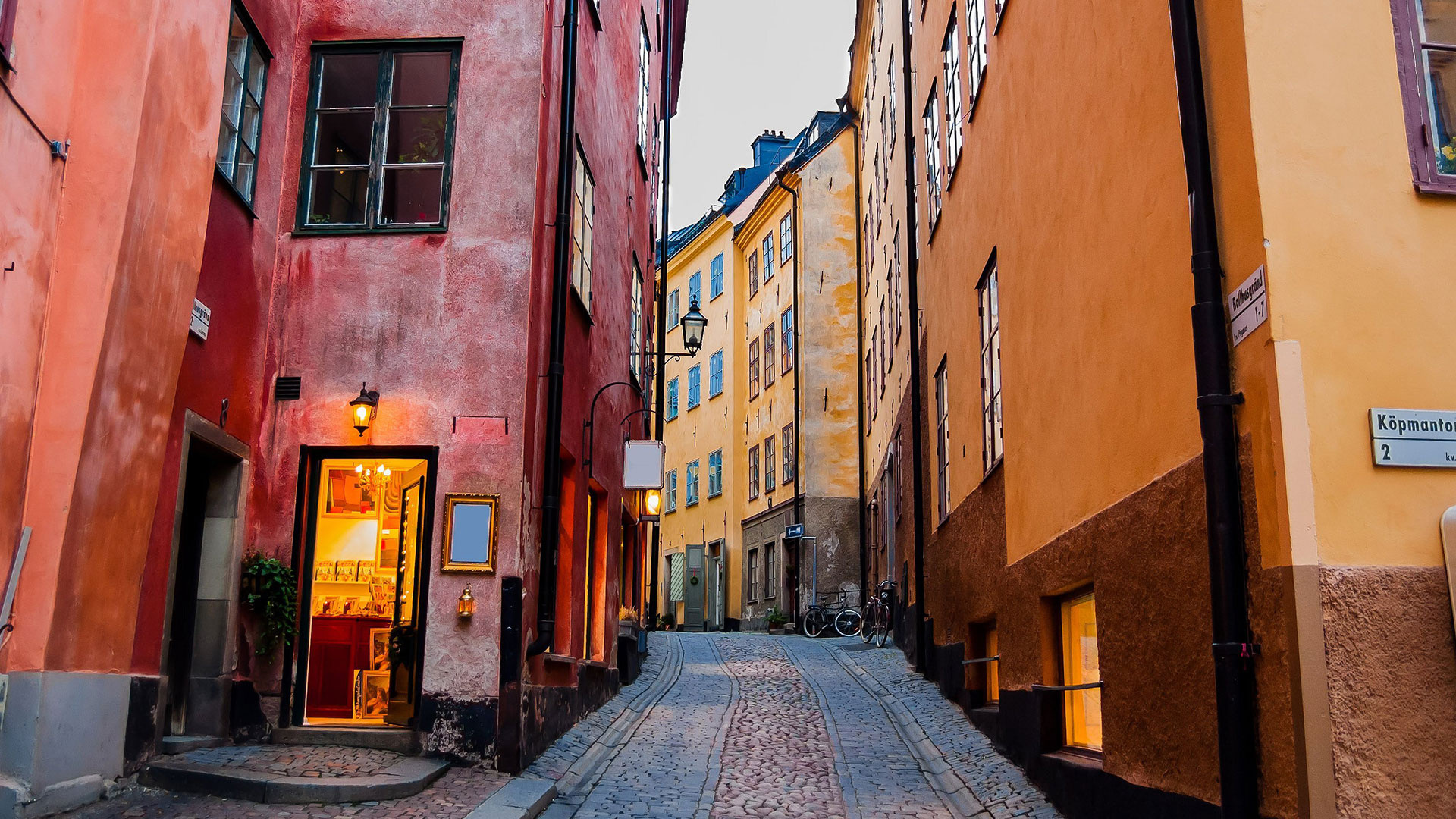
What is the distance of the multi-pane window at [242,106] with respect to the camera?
8.99 meters

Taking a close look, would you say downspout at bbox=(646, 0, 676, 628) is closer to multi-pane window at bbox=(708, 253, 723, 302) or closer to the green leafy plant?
the green leafy plant

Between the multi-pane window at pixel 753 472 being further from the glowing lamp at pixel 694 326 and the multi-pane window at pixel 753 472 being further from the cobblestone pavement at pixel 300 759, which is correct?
the cobblestone pavement at pixel 300 759

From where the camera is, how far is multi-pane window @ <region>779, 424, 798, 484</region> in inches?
1193

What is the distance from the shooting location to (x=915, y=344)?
16.0m

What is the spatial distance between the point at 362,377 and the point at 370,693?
8.61 feet

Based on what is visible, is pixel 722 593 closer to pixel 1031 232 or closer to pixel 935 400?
pixel 935 400

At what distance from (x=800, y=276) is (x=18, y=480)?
25001mm

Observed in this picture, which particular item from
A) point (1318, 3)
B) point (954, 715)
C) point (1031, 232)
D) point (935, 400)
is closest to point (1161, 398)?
point (1318, 3)

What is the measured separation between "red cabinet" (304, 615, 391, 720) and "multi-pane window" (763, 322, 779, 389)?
22302mm

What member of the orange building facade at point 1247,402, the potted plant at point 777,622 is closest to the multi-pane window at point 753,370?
the potted plant at point 777,622

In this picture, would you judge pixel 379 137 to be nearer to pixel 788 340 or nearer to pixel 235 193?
pixel 235 193

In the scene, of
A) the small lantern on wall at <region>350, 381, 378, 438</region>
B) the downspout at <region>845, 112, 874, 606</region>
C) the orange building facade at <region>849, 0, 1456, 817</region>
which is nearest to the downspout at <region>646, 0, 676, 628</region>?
the downspout at <region>845, 112, 874, 606</region>

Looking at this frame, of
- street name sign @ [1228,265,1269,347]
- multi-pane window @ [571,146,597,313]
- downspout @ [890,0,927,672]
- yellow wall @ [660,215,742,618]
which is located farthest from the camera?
yellow wall @ [660,215,742,618]

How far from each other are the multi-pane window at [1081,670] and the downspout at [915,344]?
21.6ft
